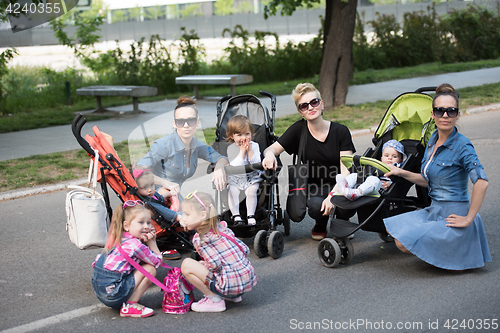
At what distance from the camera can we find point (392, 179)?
464 cm

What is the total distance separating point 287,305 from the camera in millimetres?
3922

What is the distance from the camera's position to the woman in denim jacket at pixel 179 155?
425cm

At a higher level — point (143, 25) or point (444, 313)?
point (143, 25)

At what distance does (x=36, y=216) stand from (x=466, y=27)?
23.8m

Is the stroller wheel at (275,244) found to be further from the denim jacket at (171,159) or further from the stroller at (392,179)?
the denim jacket at (171,159)

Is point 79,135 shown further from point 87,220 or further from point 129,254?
point 129,254

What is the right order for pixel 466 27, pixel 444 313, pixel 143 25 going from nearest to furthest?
pixel 444 313 < pixel 466 27 < pixel 143 25

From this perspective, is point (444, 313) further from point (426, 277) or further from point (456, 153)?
point (456, 153)

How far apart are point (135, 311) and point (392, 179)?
8.25ft

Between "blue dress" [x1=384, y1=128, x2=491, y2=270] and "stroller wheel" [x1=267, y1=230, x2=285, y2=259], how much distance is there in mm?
1044

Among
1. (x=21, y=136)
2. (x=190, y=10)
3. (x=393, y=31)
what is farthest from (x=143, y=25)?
(x=21, y=136)

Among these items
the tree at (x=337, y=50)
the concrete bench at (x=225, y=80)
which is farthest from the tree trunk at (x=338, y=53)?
the concrete bench at (x=225, y=80)

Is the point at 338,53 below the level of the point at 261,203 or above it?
above

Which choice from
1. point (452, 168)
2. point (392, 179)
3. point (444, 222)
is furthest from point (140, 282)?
point (452, 168)
